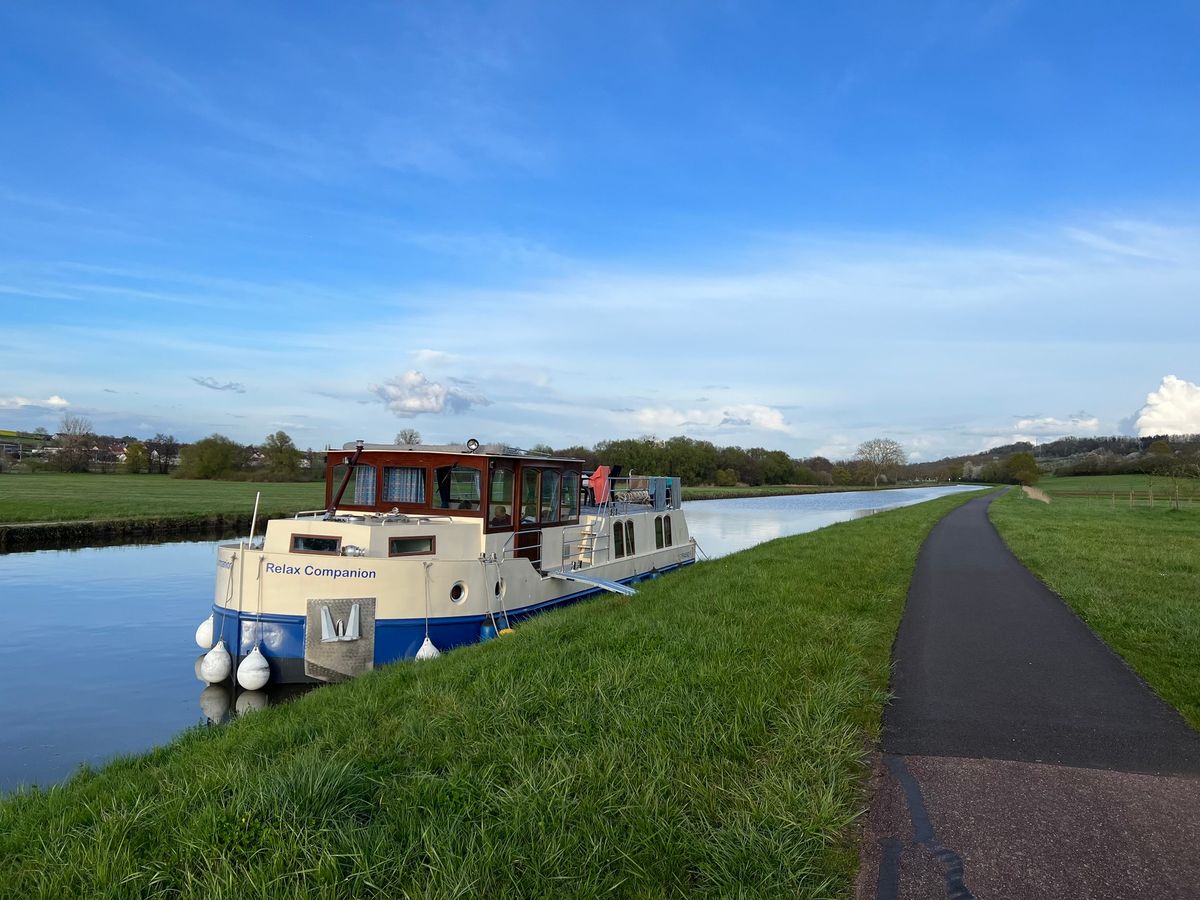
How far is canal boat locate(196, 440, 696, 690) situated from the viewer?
466 inches

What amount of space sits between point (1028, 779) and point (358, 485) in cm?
1256

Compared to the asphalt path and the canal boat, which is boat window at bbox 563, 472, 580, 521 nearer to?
the canal boat

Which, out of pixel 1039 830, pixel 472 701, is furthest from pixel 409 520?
pixel 1039 830

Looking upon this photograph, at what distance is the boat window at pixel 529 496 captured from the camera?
14805 mm

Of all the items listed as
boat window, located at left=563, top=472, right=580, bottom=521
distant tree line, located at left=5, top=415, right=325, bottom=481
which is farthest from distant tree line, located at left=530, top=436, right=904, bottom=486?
boat window, located at left=563, top=472, right=580, bottom=521

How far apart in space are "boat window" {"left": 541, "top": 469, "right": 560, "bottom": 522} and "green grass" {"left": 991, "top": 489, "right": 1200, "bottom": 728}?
9.32 m

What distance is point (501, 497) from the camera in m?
14.5

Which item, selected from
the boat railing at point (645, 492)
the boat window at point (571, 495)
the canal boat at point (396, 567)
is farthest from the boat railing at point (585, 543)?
the boat railing at point (645, 492)

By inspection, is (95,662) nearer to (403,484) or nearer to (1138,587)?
(403,484)

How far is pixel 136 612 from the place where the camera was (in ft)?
59.1

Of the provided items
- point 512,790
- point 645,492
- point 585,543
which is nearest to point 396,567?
point 585,543

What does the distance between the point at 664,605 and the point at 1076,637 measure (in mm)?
5226

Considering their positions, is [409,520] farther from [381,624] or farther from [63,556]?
[63,556]

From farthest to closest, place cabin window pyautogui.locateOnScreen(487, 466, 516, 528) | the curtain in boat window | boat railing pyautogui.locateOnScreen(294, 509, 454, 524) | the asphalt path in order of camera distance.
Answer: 1. the curtain in boat window
2. cabin window pyautogui.locateOnScreen(487, 466, 516, 528)
3. boat railing pyautogui.locateOnScreen(294, 509, 454, 524)
4. the asphalt path
